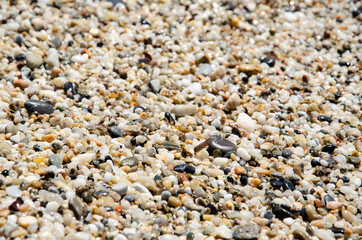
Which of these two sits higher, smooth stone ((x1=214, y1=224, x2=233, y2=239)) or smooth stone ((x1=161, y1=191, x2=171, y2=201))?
smooth stone ((x1=161, y1=191, x2=171, y2=201))

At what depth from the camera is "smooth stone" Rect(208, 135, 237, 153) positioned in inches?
158

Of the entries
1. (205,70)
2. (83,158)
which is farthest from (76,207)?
(205,70)

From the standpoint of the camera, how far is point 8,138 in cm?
382

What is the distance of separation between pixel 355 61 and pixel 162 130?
3.08m

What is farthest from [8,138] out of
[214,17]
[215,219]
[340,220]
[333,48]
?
[333,48]

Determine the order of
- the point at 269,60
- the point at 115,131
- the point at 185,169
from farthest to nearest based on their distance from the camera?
the point at 269,60, the point at 115,131, the point at 185,169

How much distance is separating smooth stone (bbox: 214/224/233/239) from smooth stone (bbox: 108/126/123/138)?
53.2 inches

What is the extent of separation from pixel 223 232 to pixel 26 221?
1.41m

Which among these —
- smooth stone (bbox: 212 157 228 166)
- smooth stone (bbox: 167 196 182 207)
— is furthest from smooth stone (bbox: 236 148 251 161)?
smooth stone (bbox: 167 196 182 207)

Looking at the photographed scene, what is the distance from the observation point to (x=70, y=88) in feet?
14.9

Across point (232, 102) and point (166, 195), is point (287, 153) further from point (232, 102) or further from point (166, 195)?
point (166, 195)

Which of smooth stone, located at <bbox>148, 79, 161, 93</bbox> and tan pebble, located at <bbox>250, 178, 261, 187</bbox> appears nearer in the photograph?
tan pebble, located at <bbox>250, 178, 261, 187</bbox>

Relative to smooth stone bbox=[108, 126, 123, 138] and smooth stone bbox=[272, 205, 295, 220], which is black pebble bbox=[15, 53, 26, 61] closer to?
smooth stone bbox=[108, 126, 123, 138]

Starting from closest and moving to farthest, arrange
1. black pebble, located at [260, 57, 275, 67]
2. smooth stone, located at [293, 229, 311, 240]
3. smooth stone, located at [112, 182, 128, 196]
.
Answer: smooth stone, located at [293, 229, 311, 240]
smooth stone, located at [112, 182, 128, 196]
black pebble, located at [260, 57, 275, 67]
